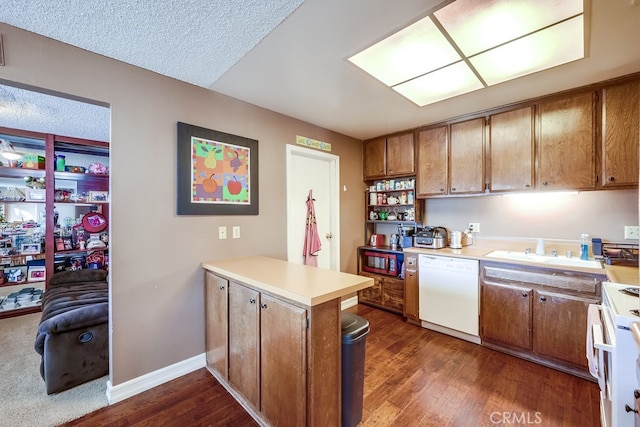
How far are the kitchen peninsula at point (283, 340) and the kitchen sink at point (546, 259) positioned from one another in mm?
1853

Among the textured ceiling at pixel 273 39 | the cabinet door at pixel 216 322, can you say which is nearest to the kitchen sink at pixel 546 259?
the textured ceiling at pixel 273 39

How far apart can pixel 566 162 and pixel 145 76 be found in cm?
364

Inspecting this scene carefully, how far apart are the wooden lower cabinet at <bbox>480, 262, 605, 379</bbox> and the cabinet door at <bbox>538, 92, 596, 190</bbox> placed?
853 millimetres

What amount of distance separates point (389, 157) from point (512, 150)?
140cm

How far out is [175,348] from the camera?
2064 millimetres

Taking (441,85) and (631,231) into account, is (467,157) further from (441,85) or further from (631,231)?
(631,231)

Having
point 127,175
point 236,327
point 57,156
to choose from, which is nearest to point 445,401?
point 236,327

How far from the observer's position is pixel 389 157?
3.54 m

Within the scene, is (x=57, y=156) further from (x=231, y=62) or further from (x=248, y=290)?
(x=248, y=290)

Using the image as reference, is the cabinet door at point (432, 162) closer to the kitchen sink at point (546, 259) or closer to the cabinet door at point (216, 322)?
the kitchen sink at point (546, 259)

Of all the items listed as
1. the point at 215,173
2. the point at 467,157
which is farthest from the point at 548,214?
the point at 215,173

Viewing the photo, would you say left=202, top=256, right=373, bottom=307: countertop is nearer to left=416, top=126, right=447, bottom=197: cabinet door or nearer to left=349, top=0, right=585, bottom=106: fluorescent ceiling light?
left=349, top=0, right=585, bottom=106: fluorescent ceiling light

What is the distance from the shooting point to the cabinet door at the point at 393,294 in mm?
3191

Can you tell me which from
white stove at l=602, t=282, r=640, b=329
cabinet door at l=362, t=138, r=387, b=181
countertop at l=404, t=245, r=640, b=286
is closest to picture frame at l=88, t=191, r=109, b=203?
cabinet door at l=362, t=138, r=387, b=181
